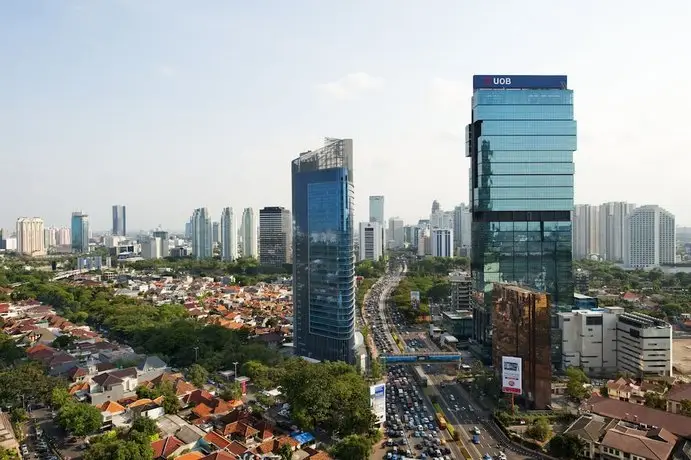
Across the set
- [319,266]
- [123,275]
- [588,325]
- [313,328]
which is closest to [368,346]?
[313,328]

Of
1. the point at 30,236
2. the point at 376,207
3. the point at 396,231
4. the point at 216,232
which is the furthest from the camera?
the point at 396,231

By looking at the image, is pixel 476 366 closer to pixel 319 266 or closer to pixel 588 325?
pixel 588 325

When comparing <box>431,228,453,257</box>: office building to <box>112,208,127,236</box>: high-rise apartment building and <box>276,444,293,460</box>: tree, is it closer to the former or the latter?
<box>276,444,293,460</box>: tree

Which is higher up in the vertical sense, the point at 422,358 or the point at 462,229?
the point at 462,229

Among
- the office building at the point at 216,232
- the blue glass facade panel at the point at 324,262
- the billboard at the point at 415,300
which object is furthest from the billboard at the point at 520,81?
the office building at the point at 216,232

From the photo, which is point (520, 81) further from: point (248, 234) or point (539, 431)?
point (248, 234)

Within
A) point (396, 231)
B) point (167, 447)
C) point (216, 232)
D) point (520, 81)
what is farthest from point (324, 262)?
point (396, 231)
